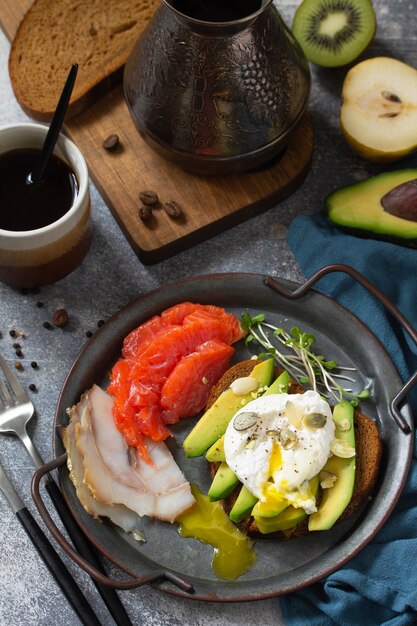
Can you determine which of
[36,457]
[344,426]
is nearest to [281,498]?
[344,426]

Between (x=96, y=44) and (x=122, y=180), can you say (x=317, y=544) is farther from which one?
(x=96, y=44)

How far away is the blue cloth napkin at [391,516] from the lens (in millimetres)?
2004

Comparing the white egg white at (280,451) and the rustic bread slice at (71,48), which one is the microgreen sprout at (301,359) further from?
the rustic bread slice at (71,48)

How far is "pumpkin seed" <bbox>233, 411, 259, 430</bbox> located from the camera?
196 cm

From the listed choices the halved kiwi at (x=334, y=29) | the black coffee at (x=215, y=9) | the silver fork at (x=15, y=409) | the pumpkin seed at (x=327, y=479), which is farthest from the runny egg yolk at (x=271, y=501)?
the halved kiwi at (x=334, y=29)

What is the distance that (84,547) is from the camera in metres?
2.04

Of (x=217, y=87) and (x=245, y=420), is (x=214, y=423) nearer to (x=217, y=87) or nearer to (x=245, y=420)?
(x=245, y=420)

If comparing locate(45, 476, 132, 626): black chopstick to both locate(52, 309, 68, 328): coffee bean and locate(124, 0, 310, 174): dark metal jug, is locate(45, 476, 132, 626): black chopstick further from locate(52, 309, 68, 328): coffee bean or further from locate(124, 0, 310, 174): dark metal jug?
locate(124, 0, 310, 174): dark metal jug

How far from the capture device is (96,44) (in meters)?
2.47

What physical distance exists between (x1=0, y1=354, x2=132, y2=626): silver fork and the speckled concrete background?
4 centimetres

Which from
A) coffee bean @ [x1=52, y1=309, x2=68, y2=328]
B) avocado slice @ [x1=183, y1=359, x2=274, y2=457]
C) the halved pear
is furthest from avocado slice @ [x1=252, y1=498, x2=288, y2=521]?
the halved pear

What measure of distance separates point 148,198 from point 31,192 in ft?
1.05

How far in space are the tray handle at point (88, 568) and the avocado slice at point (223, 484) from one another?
20 cm

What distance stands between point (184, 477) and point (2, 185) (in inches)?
32.9
